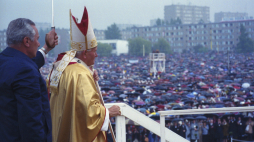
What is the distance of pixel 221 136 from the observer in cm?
255

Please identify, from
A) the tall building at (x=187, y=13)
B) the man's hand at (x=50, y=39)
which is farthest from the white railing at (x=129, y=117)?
the tall building at (x=187, y=13)

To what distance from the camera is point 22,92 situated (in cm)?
121

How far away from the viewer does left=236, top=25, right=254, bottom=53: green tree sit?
2191 inches

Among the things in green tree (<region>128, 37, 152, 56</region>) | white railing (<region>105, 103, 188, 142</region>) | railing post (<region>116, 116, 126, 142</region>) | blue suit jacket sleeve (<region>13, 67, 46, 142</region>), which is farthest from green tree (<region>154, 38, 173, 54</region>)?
blue suit jacket sleeve (<region>13, 67, 46, 142</region>)

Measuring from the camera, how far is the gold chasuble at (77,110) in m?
1.64

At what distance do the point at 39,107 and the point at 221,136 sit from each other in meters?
1.79

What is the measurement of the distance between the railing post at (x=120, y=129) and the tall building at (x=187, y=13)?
79.1 metres

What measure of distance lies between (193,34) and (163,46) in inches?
285

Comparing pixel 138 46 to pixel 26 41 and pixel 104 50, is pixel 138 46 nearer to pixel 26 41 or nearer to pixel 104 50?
pixel 104 50

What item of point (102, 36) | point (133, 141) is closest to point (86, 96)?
point (133, 141)

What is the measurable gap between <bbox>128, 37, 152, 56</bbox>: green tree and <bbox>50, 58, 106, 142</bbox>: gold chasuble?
5652cm

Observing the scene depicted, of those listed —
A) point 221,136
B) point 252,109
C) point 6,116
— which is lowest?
point 221,136

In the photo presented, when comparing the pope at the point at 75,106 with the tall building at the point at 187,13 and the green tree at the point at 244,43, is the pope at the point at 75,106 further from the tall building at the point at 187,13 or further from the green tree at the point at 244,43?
the tall building at the point at 187,13

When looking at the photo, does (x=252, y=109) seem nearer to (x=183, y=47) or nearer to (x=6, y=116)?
(x=6, y=116)
